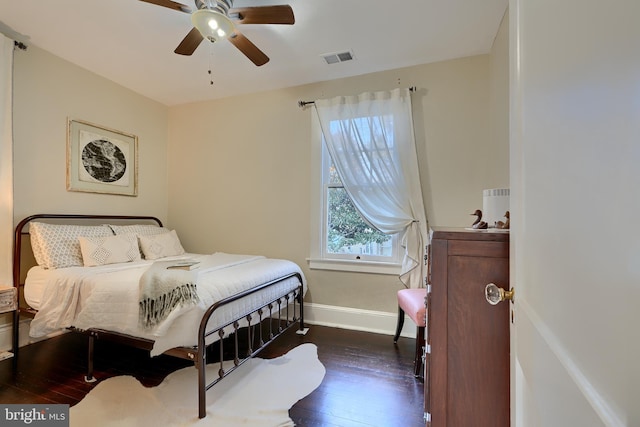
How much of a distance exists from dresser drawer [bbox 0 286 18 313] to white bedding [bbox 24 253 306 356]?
10cm

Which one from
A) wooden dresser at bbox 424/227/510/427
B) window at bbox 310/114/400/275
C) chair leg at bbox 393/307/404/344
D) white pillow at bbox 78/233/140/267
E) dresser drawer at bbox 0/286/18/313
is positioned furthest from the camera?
window at bbox 310/114/400/275

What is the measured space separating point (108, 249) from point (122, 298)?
3.51 ft

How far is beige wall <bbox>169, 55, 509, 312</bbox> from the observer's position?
272 centimetres

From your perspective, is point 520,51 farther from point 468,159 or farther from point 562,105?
point 468,159

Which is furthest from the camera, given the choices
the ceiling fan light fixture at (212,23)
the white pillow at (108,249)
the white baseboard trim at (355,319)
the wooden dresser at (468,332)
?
the white baseboard trim at (355,319)

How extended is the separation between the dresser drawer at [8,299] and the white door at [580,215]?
332 centimetres

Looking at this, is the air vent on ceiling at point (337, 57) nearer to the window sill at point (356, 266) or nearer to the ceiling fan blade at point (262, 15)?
the ceiling fan blade at point (262, 15)

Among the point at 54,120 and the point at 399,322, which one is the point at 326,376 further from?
the point at 54,120

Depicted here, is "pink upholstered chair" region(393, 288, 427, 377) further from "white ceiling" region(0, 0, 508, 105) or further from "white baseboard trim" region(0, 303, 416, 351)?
"white ceiling" region(0, 0, 508, 105)

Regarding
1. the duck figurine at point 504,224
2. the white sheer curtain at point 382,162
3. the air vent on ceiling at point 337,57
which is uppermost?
the air vent on ceiling at point 337,57

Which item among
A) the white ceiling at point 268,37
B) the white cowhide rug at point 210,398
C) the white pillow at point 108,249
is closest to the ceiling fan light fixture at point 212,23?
the white ceiling at point 268,37

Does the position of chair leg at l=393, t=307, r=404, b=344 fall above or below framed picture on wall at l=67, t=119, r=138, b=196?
below

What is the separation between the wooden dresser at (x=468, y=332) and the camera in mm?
1052

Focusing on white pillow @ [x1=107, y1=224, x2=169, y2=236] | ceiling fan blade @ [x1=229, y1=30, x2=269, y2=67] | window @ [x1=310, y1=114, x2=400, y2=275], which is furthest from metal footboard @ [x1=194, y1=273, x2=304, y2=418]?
ceiling fan blade @ [x1=229, y1=30, x2=269, y2=67]
